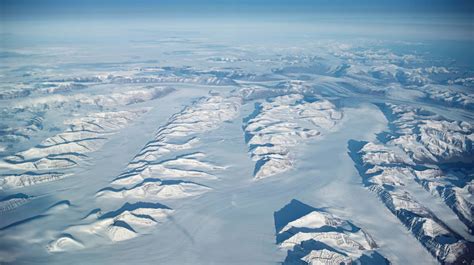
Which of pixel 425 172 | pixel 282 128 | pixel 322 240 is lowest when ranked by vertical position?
pixel 425 172

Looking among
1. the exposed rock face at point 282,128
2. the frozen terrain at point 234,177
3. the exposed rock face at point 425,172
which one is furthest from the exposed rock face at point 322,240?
the exposed rock face at point 282,128

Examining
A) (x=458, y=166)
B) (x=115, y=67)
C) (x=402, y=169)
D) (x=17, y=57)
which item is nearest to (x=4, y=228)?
(x=402, y=169)

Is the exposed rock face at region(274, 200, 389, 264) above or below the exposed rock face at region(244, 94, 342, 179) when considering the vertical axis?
below

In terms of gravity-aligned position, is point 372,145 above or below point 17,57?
below

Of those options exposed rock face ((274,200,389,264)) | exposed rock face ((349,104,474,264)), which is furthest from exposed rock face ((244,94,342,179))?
exposed rock face ((274,200,389,264))

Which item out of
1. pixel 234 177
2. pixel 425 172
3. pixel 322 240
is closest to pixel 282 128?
pixel 234 177

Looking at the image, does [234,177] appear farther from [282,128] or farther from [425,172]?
[425,172]

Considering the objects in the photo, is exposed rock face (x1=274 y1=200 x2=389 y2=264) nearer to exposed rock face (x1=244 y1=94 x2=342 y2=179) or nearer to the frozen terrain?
the frozen terrain

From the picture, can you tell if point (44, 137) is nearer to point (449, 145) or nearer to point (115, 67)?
point (449, 145)

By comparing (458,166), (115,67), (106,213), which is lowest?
(458,166)
